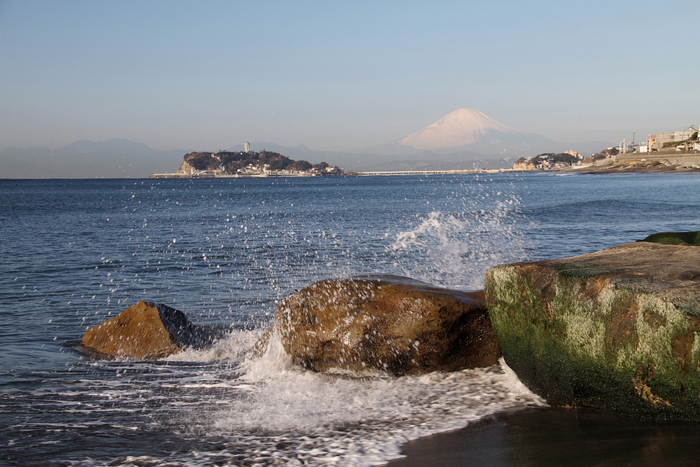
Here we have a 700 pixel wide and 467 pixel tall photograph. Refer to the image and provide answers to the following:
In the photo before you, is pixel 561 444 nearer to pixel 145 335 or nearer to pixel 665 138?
pixel 145 335

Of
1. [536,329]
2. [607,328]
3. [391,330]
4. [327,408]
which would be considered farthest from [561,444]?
[391,330]

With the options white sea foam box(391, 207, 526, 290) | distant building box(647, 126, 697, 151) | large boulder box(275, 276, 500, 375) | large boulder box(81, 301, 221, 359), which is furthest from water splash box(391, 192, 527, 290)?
distant building box(647, 126, 697, 151)

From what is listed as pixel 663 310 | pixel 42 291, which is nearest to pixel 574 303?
pixel 663 310

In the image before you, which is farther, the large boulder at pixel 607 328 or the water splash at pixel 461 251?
the water splash at pixel 461 251

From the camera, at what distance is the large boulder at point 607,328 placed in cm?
489

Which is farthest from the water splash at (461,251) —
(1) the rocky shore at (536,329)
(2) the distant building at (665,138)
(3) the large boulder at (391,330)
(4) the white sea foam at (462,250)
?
(2) the distant building at (665,138)

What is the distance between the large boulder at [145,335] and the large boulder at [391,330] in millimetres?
2268

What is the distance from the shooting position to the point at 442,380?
7.08m

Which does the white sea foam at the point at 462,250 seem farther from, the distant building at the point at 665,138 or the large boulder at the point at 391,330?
the distant building at the point at 665,138

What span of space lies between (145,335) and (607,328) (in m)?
7.14

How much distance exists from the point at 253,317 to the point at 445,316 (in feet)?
16.8

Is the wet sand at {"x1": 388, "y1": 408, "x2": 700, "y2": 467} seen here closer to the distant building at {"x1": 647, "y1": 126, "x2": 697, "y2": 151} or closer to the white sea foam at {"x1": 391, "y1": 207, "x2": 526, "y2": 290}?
the white sea foam at {"x1": 391, "y1": 207, "x2": 526, "y2": 290}

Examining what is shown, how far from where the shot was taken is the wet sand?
4.77 metres

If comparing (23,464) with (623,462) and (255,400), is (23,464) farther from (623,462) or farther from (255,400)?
(623,462)
